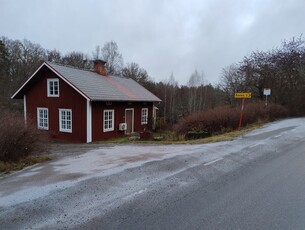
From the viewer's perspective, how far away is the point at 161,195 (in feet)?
16.3

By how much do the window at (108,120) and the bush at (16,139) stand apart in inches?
407

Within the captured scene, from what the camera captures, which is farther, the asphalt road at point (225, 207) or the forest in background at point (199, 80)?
the forest in background at point (199, 80)

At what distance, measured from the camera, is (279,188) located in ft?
17.6

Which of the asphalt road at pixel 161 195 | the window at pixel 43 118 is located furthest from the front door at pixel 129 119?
→ the asphalt road at pixel 161 195

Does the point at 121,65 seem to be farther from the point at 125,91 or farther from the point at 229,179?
the point at 229,179

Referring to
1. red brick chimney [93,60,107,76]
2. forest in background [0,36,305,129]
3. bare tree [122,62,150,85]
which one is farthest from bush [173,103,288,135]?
bare tree [122,62,150,85]

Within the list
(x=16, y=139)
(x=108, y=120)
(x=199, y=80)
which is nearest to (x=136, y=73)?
(x=199, y=80)

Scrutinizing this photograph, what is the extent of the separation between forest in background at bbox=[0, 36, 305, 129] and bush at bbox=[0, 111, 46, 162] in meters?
11.0

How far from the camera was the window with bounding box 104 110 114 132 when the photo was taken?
1952 centimetres

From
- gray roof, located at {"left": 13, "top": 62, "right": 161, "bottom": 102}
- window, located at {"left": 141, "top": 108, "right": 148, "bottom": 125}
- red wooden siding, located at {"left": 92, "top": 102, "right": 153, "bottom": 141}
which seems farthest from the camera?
window, located at {"left": 141, "top": 108, "right": 148, "bottom": 125}

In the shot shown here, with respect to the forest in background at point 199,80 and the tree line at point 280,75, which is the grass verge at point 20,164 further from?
the tree line at point 280,75

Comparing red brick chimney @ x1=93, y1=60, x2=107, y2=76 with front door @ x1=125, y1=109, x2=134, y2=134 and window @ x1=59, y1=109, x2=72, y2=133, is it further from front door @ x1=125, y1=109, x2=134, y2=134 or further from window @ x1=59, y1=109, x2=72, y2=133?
window @ x1=59, y1=109, x2=72, y2=133

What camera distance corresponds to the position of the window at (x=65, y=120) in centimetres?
1877

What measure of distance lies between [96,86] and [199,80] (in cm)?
2791
